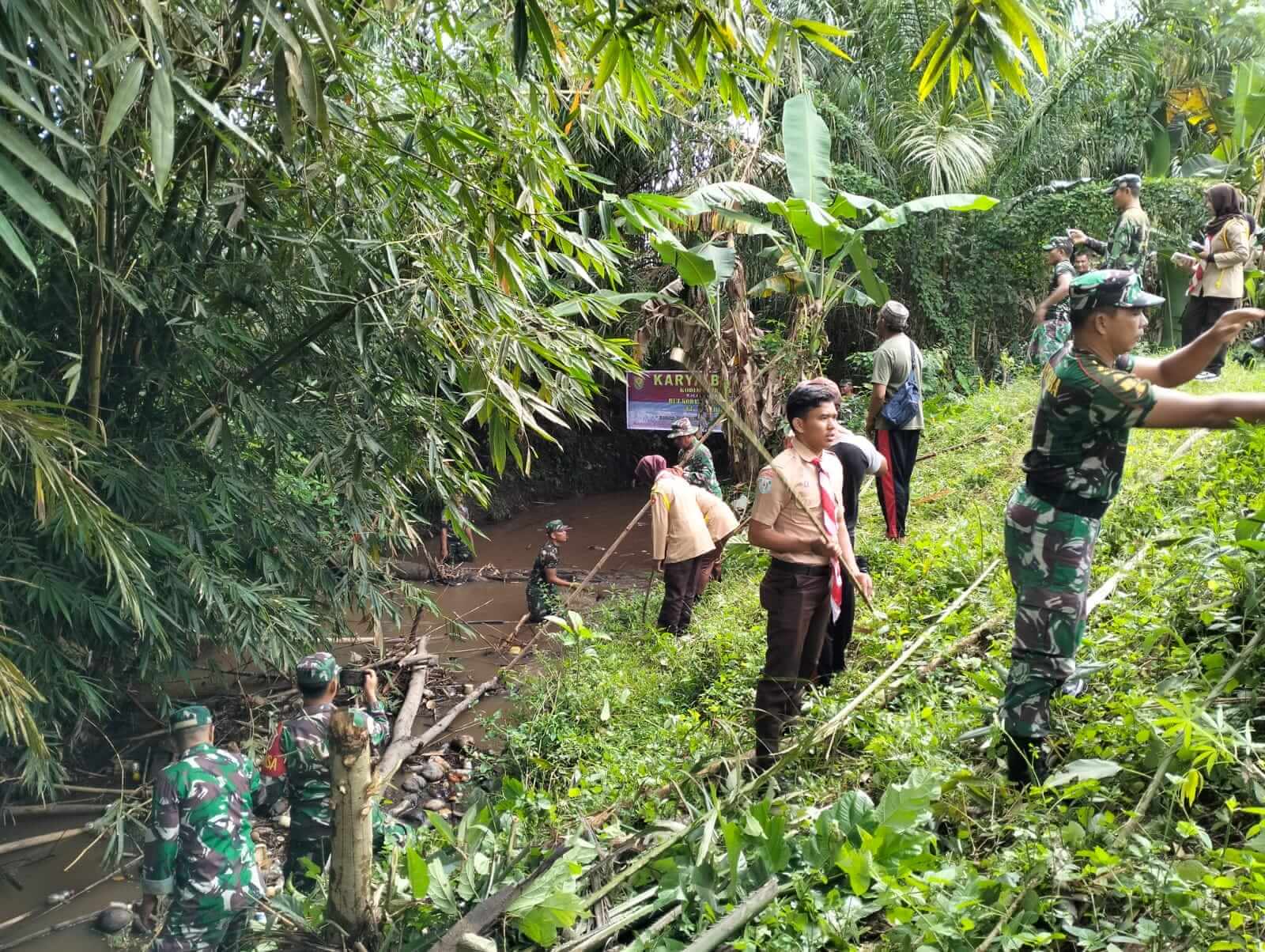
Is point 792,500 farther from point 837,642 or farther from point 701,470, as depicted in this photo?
point 701,470

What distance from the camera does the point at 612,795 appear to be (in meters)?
4.06

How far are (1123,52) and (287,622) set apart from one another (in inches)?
433

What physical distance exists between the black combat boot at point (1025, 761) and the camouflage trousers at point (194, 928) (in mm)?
2790

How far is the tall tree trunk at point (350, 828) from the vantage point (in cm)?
249

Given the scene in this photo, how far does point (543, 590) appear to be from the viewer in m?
8.26

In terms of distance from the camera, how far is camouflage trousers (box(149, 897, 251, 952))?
3.62 meters

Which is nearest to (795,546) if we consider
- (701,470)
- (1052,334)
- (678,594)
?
(678,594)

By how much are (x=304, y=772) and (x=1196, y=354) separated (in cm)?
347

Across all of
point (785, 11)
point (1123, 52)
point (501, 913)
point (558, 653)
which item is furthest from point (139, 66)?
point (1123, 52)

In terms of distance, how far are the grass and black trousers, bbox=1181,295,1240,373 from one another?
1.14 m

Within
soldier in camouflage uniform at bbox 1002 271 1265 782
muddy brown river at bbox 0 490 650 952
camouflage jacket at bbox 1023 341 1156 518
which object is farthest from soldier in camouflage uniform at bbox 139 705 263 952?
camouflage jacket at bbox 1023 341 1156 518

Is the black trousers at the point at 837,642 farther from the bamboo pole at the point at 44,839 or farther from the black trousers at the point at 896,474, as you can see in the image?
the bamboo pole at the point at 44,839

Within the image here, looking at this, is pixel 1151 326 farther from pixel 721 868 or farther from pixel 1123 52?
pixel 721 868

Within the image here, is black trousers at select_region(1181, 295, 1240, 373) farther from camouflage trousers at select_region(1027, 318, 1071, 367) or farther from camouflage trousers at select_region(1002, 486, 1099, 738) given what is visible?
camouflage trousers at select_region(1002, 486, 1099, 738)
